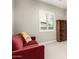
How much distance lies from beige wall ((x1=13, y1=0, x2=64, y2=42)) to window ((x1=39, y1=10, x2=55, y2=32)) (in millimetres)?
235

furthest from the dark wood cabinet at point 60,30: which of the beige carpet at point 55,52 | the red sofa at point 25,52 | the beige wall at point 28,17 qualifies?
the red sofa at point 25,52

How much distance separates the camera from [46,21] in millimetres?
7137

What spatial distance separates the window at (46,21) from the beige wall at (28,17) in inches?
9.2

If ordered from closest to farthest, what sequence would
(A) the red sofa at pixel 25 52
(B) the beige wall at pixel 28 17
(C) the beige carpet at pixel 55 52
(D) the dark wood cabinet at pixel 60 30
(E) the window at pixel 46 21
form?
1. (A) the red sofa at pixel 25 52
2. (C) the beige carpet at pixel 55 52
3. (B) the beige wall at pixel 28 17
4. (E) the window at pixel 46 21
5. (D) the dark wood cabinet at pixel 60 30

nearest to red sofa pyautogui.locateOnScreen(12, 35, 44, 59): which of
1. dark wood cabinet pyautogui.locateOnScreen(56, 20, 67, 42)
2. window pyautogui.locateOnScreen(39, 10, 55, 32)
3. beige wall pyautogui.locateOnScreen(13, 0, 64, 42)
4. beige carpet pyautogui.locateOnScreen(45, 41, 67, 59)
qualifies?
beige carpet pyautogui.locateOnScreen(45, 41, 67, 59)

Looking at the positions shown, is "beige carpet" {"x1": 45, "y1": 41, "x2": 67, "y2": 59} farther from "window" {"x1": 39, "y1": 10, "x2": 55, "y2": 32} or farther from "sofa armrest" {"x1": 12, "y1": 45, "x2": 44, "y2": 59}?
"window" {"x1": 39, "y1": 10, "x2": 55, "y2": 32}

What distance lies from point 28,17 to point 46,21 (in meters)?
1.67

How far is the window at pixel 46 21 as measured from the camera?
660cm

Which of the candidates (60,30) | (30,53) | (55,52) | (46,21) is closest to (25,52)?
(30,53)

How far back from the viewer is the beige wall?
511cm

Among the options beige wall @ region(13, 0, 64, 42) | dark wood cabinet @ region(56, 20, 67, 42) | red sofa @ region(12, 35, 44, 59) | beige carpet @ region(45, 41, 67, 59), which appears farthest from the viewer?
dark wood cabinet @ region(56, 20, 67, 42)

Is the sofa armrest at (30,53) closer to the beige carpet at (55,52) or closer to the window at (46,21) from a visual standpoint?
the beige carpet at (55,52)
